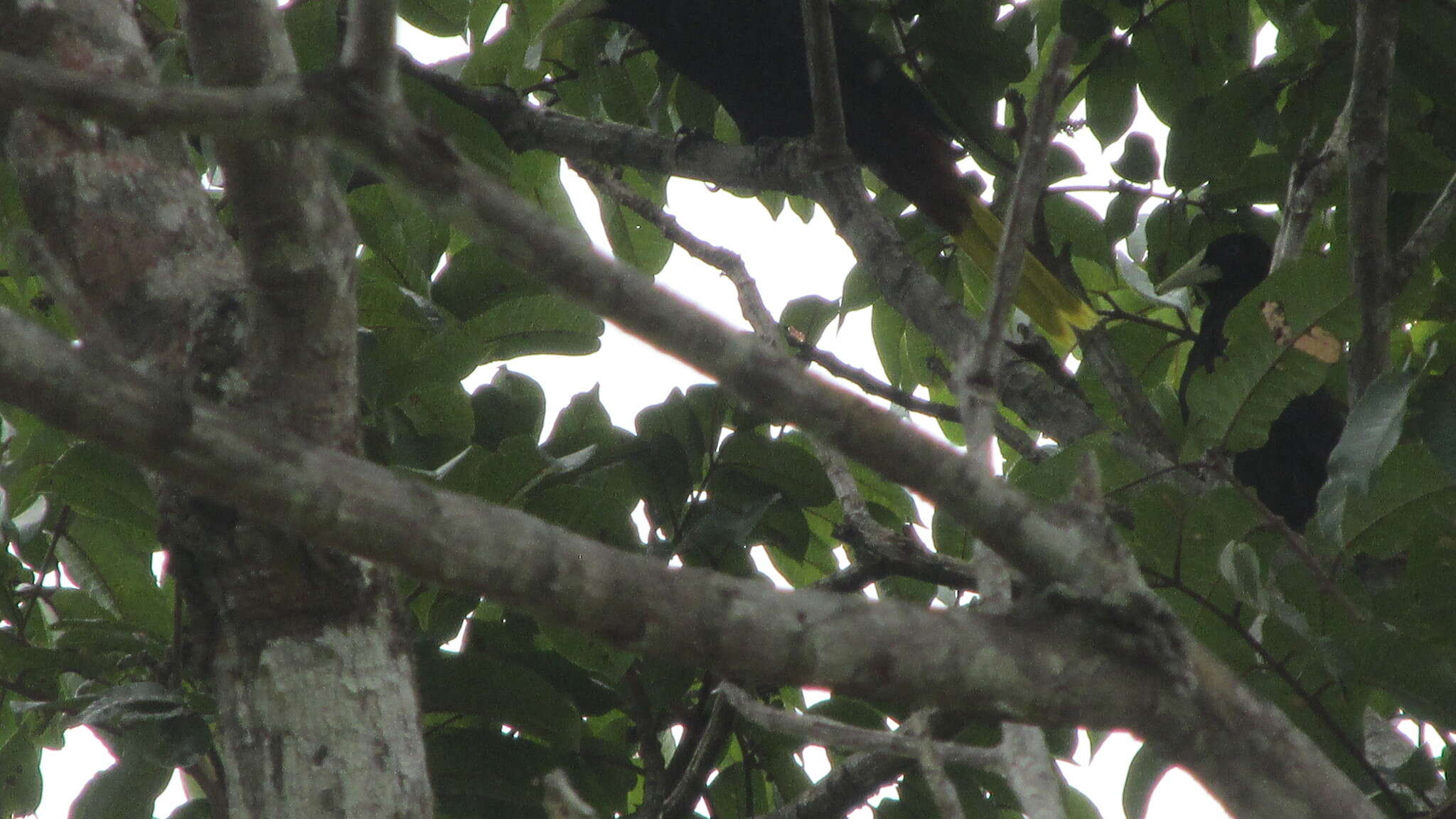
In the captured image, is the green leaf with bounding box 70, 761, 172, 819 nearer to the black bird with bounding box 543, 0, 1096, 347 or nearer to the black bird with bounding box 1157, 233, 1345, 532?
the black bird with bounding box 543, 0, 1096, 347

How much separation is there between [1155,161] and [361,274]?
4.45ft

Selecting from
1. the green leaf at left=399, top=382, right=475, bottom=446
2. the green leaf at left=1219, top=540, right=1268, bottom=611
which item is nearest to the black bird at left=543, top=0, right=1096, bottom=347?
the green leaf at left=399, top=382, right=475, bottom=446

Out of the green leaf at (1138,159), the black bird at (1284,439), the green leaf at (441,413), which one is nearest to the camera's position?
the green leaf at (441,413)

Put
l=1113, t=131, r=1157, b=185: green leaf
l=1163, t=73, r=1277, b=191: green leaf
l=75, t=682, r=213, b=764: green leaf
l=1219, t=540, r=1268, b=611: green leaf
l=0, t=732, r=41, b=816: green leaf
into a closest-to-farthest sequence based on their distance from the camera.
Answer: l=1219, t=540, r=1268, b=611: green leaf, l=75, t=682, r=213, b=764: green leaf, l=0, t=732, r=41, b=816: green leaf, l=1163, t=73, r=1277, b=191: green leaf, l=1113, t=131, r=1157, b=185: green leaf

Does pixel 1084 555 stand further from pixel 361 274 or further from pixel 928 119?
pixel 928 119

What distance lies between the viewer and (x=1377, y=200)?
5.34ft

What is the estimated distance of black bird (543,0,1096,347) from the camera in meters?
2.64

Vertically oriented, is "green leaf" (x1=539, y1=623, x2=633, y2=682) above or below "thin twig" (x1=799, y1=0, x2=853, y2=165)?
below

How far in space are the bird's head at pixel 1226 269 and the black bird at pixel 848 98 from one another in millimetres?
180

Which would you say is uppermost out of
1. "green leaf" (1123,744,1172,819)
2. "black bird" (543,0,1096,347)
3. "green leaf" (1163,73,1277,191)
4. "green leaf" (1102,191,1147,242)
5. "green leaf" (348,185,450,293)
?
"black bird" (543,0,1096,347)

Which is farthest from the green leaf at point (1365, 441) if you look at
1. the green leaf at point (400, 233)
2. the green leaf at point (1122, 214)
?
the green leaf at point (400, 233)

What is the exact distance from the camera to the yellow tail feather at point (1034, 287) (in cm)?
259

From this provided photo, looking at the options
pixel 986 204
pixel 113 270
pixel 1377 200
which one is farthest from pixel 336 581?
pixel 986 204

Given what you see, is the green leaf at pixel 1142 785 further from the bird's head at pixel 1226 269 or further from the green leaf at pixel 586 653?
the bird's head at pixel 1226 269
